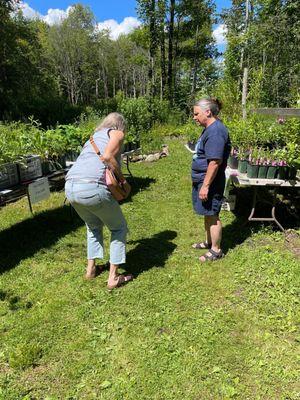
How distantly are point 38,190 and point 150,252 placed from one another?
164 cm

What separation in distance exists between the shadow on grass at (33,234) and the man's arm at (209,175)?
2.03m

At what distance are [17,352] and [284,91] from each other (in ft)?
47.3

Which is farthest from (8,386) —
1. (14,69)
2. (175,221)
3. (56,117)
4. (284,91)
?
(56,117)

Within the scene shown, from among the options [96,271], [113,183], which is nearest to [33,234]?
[96,271]

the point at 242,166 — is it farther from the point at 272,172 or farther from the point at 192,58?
the point at 192,58

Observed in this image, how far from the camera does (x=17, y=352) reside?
251 centimetres

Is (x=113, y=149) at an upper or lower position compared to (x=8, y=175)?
upper

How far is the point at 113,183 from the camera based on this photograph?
9.51 ft

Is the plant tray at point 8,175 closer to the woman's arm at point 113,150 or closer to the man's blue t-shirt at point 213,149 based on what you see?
the woman's arm at point 113,150

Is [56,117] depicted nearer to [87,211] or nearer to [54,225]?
[54,225]

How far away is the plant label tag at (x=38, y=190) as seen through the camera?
4.23 meters

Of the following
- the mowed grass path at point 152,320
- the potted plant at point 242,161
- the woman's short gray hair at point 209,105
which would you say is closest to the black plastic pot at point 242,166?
the potted plant at point 242,161

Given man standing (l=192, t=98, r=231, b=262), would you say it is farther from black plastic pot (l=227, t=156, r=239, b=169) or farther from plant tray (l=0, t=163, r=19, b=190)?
plant tray (l=0, t=163, r=19, b=190)

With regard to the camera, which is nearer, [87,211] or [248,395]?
[248,395]
